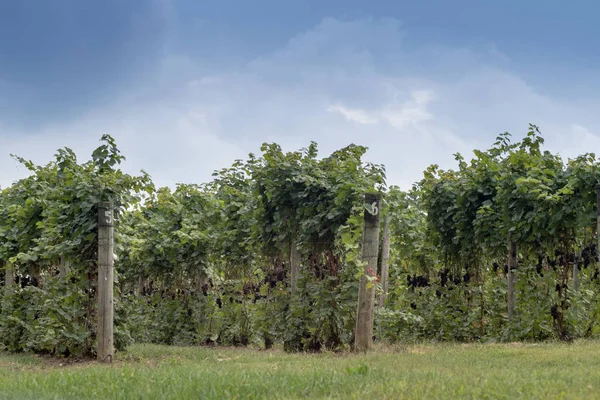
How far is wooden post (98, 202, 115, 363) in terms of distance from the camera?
436 inches

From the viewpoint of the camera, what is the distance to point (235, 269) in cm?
1714

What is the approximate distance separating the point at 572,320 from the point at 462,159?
14.6 ft

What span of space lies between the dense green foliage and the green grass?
2.00 meters

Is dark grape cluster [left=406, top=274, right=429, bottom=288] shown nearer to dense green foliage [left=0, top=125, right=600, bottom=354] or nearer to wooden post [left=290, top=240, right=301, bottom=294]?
dense green foliage [left=0, top=125, right=600, bottom=354]

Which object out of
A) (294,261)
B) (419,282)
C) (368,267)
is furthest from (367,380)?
(419,282)

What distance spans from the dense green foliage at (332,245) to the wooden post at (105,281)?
0.59m

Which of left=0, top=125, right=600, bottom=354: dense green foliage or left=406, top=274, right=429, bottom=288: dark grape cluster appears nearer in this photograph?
left=0, top=125, right=600, bottom=354: dense green foliage

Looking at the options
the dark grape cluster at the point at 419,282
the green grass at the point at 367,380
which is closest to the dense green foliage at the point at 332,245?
the dark grape cluster at the point at 419,282

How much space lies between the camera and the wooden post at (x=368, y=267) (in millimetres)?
10211

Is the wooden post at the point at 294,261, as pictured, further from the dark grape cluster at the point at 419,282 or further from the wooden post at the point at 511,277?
the wooden post at the point at 511,277

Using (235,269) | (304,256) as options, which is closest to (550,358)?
(304,256)

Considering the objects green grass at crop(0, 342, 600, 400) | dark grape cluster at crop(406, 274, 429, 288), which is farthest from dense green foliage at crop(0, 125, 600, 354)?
green grass at crop(0, 342, 600, 400)

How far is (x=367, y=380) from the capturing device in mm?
6938

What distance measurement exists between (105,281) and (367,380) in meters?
5.62
